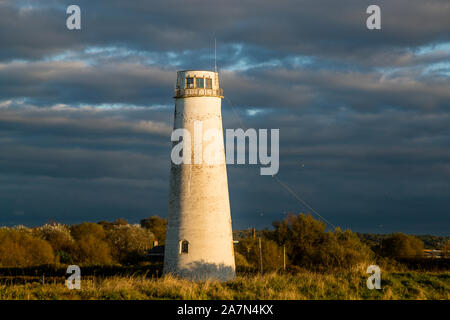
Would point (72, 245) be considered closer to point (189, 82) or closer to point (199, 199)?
point (199, 199)

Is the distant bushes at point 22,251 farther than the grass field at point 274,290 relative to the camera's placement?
Yes

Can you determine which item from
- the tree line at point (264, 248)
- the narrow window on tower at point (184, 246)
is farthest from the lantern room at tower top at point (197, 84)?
the tree line at point (264, 248)

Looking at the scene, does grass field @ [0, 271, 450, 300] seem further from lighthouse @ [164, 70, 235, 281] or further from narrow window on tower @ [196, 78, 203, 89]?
narrow window on tower @ [196, 78, 203, 89]

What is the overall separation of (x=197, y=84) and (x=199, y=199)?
6.77m

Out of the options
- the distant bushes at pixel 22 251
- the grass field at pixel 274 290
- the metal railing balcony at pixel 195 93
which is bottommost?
the distant bushes at pixel 22 251

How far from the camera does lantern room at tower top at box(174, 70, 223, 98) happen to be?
104ft

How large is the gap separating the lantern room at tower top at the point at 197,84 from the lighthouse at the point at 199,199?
0.19 feet

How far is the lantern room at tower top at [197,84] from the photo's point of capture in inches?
1243

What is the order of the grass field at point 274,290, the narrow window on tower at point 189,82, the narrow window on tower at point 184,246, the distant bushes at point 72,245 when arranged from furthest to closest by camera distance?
1. the distant bushes at point 72,245
2. the narrow window on tower at point 189,82
3. the narrow window on tower at point 184,246
4. the grass field at point 274,290

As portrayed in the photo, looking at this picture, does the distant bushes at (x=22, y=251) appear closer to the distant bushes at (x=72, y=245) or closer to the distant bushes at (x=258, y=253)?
the distant bushes at (x=72, y=245)

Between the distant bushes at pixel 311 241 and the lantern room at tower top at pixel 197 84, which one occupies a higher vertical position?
the lantern room at tower top at pixel 197 84

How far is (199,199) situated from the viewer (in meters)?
30.3

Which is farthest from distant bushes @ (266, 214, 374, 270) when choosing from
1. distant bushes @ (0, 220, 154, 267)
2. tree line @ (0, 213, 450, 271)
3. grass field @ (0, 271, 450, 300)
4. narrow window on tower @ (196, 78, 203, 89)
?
grass field @ (0, 271, 450, 300)
